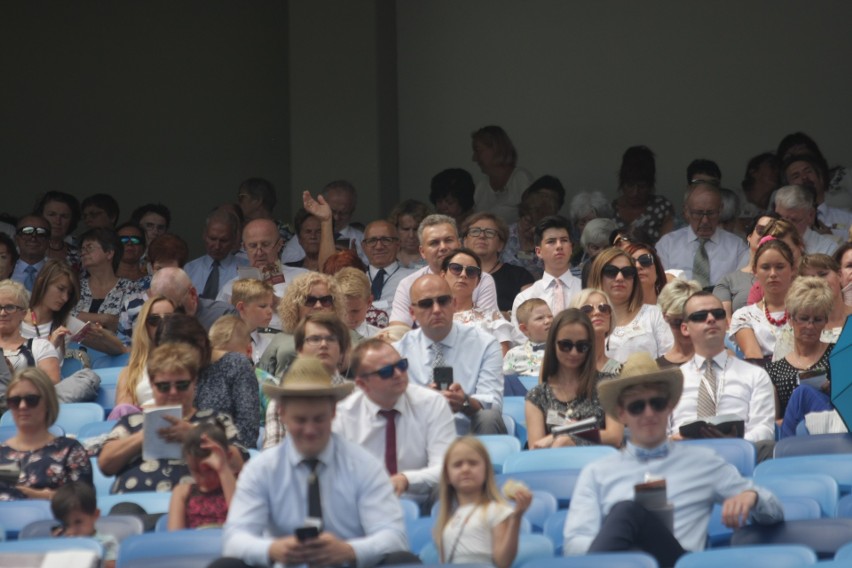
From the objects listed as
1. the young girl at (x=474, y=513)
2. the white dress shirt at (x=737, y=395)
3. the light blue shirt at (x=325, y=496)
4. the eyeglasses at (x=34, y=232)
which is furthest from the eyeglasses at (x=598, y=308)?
→ the eyeglasses at (x=34, y=232)

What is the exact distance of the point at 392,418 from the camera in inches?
281

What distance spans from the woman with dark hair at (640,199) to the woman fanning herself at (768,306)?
8.29 feet

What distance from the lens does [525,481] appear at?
6.83 metres

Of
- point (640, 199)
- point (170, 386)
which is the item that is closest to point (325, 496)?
point (170, 386)

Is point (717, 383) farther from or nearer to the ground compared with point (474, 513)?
farther from the ground

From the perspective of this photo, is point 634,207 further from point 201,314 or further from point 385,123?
point 201,314

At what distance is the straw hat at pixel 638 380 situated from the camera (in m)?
6.33

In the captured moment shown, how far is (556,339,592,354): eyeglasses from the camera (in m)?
7.78

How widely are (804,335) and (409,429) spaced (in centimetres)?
224

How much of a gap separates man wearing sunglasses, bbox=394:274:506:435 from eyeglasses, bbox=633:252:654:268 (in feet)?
5.35

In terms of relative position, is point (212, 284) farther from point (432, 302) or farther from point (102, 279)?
point (432, 302)

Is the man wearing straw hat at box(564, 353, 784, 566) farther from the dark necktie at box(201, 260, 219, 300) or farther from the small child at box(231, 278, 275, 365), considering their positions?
the dark necktie at box(201, 260, 219, 300)

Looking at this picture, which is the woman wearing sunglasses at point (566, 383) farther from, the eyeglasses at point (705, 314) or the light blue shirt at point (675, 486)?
the light blue shirt at point (675, 486)

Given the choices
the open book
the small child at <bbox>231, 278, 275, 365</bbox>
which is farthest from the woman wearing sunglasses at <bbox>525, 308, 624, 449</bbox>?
the small child at <bbox>231, 278, 275, 365</bbox>
